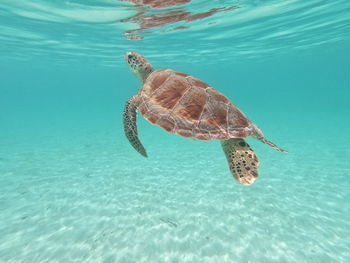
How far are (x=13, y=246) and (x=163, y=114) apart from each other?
202 inches

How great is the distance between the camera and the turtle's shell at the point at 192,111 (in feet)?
13.9

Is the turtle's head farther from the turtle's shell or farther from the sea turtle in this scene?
the turtle's shell

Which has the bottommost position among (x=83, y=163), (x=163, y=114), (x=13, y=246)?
(x=83, y=163)

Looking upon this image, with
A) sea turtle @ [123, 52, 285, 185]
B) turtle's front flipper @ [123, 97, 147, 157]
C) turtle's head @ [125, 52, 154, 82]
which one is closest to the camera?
sea turtle @ [123, 52, 285, 185]

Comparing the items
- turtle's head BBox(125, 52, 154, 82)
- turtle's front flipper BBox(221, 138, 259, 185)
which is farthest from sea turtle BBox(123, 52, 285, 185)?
turtle's head BBox(125, 52, 154, 82)

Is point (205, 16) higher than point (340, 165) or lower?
higher

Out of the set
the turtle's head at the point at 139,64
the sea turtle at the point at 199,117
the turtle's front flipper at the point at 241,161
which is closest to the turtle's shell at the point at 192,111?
the sea turtle at the point at 199,117

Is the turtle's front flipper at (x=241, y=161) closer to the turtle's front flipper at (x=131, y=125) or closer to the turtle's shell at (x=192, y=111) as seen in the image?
the turtle's shell at (x=192, y=111)

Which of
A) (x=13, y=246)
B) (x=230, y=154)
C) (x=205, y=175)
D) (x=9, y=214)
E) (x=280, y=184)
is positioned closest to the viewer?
(x=230, y=154)

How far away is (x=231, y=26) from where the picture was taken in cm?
1802

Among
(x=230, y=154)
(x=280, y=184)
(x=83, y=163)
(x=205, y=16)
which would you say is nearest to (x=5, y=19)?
(x=83, y=163)

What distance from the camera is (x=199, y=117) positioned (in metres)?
4.35

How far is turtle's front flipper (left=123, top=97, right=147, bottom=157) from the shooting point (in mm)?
5289

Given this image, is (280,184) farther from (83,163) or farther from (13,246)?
(83,163)
